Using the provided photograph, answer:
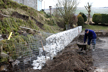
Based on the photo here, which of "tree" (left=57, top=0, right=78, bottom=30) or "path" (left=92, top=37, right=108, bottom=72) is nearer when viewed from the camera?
"path" (left=92, top=37, right=108, bottom=72)

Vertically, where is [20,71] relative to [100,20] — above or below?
below

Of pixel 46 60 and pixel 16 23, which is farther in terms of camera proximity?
pixel 16 23

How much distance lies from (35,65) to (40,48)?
3.88 feet

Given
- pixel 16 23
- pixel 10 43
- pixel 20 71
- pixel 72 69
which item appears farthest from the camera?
pixel 16 23

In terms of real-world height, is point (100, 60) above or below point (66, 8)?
below

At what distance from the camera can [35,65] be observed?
15.9 feet

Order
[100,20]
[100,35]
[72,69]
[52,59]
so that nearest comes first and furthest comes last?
[72,69] → [52,59] → [100,35] → [100,20]

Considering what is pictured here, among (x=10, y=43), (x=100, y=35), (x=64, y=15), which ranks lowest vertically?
(x=100, y=35)

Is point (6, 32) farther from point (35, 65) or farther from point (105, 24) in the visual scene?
point (105, 24)

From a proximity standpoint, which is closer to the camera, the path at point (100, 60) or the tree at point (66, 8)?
the path at point (100, 60)

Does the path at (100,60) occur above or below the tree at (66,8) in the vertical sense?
below

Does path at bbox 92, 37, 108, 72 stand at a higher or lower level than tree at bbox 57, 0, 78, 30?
lower

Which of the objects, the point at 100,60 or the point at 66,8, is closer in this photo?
the point at 100,60

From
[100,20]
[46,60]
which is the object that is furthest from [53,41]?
[100,20]
